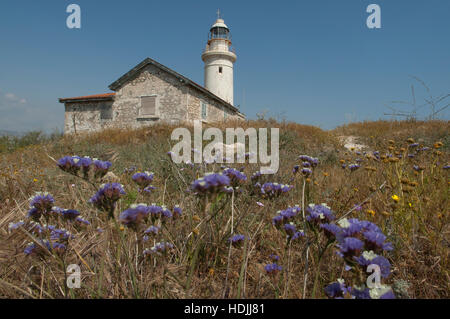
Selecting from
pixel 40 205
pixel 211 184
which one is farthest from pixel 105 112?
pixel 211 184

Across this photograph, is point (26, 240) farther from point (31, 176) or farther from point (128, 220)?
point (31, 176)

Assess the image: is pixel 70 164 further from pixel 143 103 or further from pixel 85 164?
pixel 143 103

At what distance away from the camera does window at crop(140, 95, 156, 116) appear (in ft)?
57.7

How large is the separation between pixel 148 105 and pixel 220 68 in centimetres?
1081

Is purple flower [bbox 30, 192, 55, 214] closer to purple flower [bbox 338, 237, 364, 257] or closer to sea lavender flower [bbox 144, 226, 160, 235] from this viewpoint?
sea lavender flower [bbox 144, 226, 160, 235]

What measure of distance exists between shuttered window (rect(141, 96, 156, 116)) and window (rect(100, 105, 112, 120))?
9.72ft

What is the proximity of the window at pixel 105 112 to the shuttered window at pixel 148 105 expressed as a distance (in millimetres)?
2961

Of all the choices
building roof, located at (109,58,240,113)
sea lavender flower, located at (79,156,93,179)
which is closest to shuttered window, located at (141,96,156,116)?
building roof, located at (109,58,240,113)

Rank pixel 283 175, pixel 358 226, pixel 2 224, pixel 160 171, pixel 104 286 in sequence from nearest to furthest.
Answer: pixel 358 226 → pixel 104 286 → pixel 2 224 → pixel 283 175 → pixel 160 171

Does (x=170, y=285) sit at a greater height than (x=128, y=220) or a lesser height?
lesser

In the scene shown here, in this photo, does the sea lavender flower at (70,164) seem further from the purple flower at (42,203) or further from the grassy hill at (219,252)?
the purple flower at (42,203)

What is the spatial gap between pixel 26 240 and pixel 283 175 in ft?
10.8
